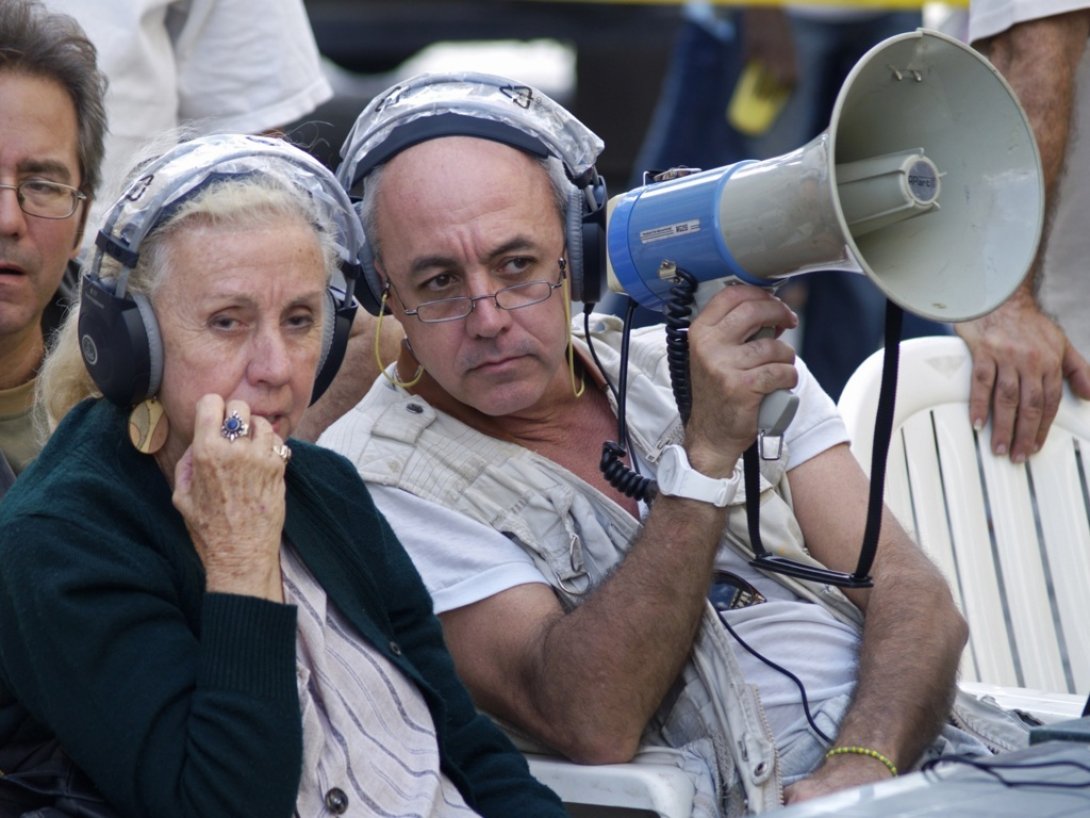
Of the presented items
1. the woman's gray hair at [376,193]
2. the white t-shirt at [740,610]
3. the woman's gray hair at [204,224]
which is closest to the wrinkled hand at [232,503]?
the woman's gray hair at [204,224]

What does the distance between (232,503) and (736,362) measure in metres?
0.78

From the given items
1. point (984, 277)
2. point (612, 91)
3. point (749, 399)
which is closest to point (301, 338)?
point (749, 399)

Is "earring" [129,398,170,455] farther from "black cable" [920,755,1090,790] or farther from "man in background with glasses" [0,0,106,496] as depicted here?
"black cable" [920,755,1090,790]

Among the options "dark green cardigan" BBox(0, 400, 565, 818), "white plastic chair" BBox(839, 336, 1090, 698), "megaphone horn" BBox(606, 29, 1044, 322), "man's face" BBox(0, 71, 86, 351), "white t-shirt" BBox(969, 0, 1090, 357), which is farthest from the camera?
"white t-shirt" BBox(969, 0, 1090, 357)

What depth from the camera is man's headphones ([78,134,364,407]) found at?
2.09m

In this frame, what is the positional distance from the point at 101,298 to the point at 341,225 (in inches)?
15.0

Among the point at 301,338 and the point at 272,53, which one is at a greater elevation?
the point at 272,53

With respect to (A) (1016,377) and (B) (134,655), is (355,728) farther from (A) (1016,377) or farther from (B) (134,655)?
(A) (1016,377)

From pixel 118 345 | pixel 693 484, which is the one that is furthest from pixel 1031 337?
pixel 118 345

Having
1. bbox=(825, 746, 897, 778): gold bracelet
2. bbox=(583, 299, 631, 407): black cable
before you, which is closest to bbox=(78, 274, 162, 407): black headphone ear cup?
bbox=(583, 299, 631, 407): black cable

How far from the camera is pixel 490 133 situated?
9.20 feet

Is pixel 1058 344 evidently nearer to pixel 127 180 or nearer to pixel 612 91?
pixel 127 180

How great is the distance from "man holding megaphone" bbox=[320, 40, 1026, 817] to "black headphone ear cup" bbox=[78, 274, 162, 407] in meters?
0.67

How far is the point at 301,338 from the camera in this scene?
225 centimetres
